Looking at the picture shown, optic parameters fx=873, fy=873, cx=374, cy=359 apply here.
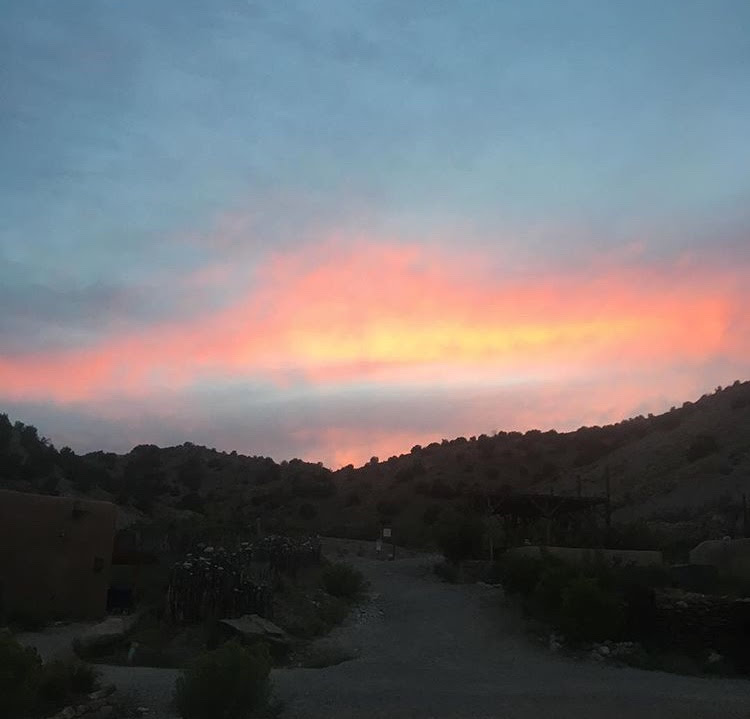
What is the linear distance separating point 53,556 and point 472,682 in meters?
13.5

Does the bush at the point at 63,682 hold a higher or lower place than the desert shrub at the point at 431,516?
lower

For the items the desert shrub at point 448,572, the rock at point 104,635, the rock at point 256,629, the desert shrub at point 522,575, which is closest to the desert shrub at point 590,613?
the desert shrub at point 522,575

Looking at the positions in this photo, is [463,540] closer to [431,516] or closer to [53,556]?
[53,556]

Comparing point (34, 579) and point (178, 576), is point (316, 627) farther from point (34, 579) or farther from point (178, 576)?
point (34, 579)

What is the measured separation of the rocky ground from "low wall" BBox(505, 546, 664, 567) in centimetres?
396

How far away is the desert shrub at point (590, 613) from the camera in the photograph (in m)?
22.0

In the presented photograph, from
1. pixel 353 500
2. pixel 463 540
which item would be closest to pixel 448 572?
pixel 463 540

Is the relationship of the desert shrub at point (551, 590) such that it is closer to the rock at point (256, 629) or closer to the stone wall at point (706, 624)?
the stone wall at point (706, 624)

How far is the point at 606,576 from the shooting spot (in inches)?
966

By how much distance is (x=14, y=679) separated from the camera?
10.9 m

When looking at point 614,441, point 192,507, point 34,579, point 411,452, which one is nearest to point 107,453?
point 192,507

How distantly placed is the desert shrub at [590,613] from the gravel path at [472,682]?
100 centimetres

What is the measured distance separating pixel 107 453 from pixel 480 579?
227 feet

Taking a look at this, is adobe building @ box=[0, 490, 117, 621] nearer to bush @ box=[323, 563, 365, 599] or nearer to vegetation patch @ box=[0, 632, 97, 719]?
bush @ box=[323, 563, 365, 599]
